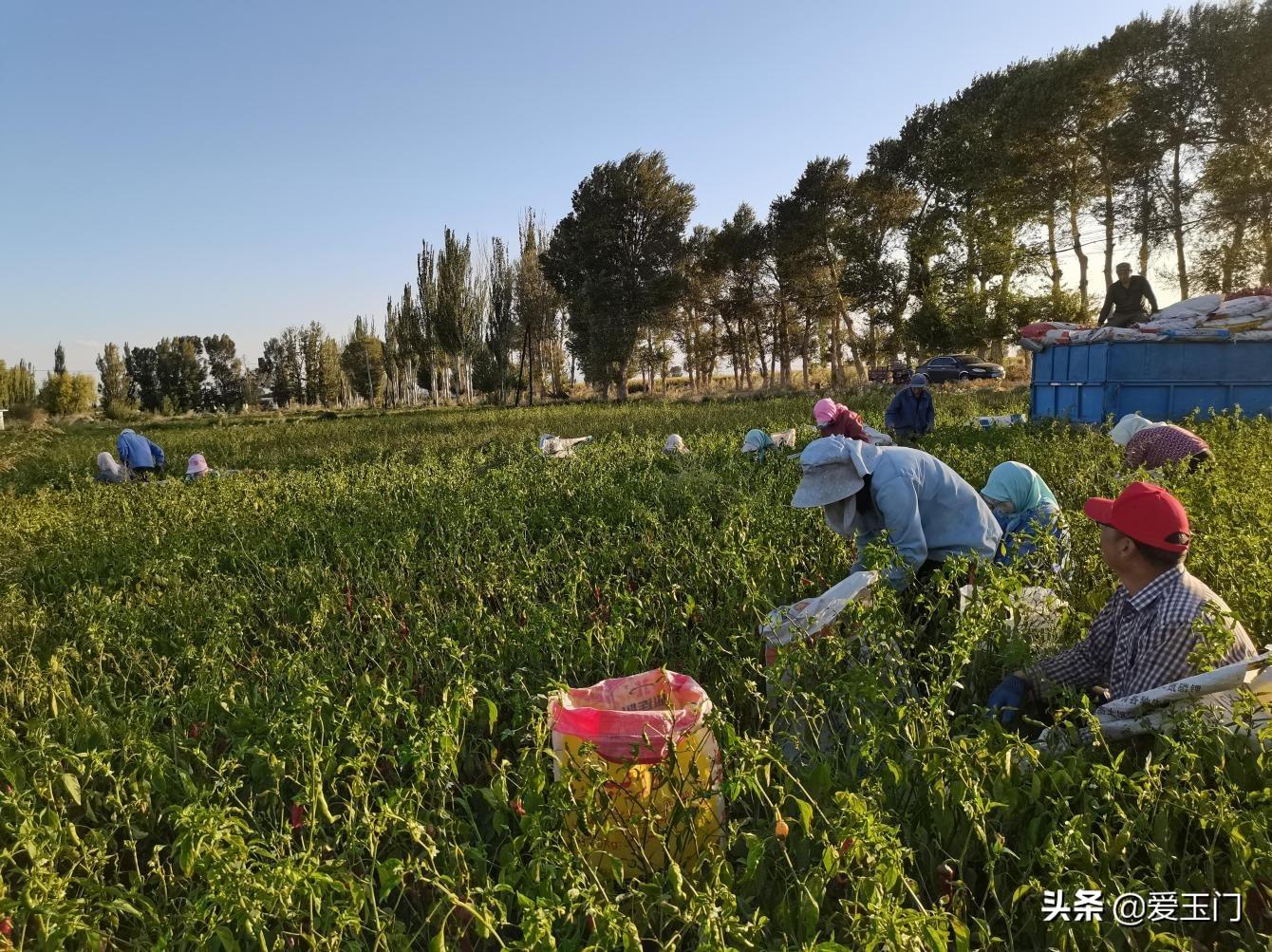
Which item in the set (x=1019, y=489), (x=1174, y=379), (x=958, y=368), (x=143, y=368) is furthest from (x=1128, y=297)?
(x=143, y=368)

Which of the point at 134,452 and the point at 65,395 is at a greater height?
the point at 65,395

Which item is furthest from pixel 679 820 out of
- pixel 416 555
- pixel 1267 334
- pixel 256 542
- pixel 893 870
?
A: pixel 1267 334

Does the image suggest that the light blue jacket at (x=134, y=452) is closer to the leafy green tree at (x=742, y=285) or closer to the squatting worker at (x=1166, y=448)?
the squatting worker at (x=1166, y=448)

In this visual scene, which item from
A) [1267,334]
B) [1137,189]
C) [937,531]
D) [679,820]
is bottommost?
[679,820]

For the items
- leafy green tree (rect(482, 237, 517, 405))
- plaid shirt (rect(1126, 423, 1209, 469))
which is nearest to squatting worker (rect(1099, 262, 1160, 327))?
plaid shirt (rect(1126, 423, 1209, 469))

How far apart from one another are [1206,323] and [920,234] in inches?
679

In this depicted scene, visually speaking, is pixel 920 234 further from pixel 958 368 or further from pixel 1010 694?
pixel 1010 694

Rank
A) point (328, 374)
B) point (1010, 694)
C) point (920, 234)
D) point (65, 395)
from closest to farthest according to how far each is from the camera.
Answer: point (1010, 694), point (920, 234), point (65, 395), point (328, 374)

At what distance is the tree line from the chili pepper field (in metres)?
18.1

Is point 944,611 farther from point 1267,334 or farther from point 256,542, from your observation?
point 1267,334

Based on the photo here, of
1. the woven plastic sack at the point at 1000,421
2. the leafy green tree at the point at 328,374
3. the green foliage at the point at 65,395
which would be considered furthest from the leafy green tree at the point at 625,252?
the green foliage at the point at 65,395

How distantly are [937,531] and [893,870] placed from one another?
2440 millimetres

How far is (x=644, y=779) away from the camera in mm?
1955

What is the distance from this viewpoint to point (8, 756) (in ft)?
8.49
